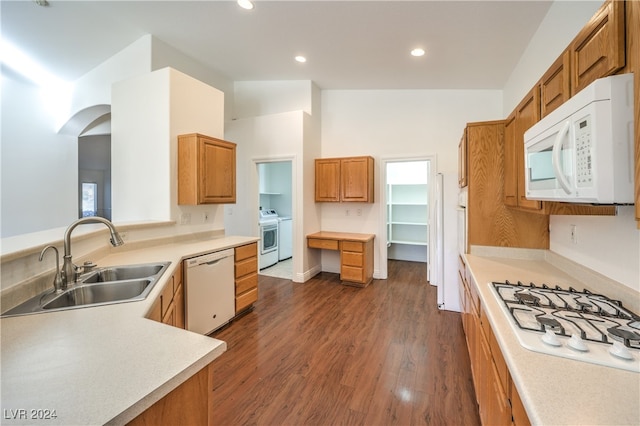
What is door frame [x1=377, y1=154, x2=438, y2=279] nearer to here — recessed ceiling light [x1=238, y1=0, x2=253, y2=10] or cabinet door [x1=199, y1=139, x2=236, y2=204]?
cabinet door [x1=199, y1=139, x2=236, y2=204]

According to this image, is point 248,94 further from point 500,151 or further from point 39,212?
point 500,151

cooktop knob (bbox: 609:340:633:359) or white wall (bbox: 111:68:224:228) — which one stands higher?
white wall (bbox: 111:68:224:228)

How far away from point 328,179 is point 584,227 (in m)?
3.43

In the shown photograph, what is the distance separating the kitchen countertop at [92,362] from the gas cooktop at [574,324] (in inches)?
45.7

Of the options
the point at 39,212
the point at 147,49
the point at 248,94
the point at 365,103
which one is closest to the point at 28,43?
the point at 147,49

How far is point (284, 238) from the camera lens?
6000mm

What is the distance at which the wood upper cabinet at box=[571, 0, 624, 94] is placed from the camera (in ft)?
3.09

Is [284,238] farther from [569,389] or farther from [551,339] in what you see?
[569,389]

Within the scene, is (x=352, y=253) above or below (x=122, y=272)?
below

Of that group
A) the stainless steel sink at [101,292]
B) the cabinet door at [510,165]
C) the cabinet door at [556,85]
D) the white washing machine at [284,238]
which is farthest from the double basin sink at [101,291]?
the white washing machine at [284,238]

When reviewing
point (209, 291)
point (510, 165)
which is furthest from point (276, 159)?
point (510, 165)

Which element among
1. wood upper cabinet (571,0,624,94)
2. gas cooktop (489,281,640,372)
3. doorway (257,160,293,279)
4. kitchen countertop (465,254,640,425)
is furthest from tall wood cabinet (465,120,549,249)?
doorway (257,160,293,279)

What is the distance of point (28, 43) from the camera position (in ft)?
11.4

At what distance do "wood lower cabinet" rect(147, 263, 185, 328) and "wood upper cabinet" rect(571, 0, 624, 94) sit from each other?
2.19m
